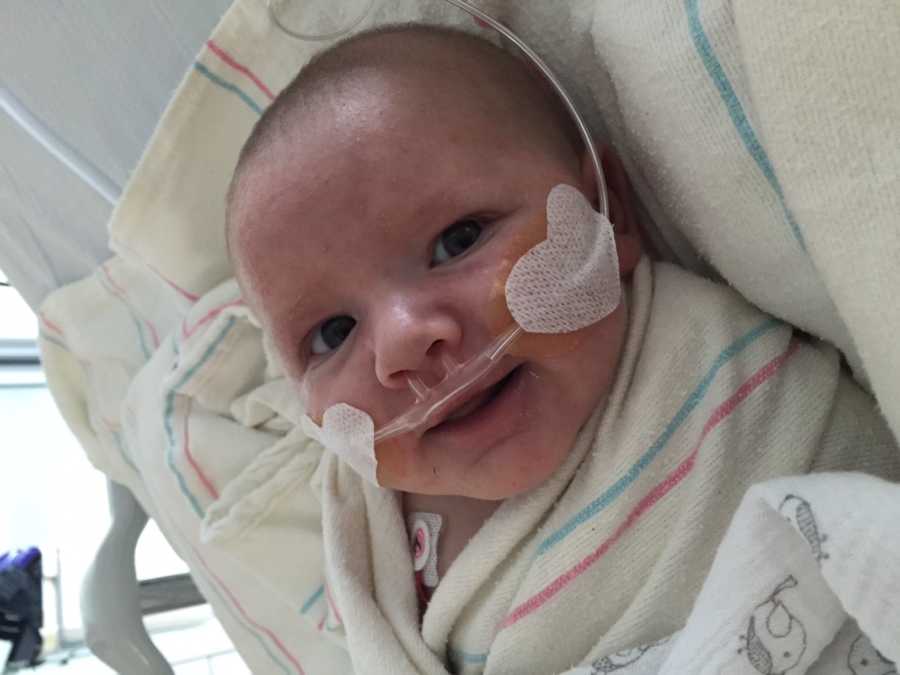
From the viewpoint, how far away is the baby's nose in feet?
2.07

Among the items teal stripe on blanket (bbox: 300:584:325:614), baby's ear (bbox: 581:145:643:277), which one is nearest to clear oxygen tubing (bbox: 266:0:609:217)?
baby's ear (bbox: 581:145:643:277)

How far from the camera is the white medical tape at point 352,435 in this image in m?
0.70

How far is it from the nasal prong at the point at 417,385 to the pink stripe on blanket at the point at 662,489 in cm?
18

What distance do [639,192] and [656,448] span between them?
9.8 inches

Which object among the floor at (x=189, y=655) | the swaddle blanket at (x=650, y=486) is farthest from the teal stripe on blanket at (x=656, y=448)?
the floor at (x=189, y=655)

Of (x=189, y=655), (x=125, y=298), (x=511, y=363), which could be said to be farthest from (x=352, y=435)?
(x=189, y=655)

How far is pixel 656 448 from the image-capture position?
69 centimetres

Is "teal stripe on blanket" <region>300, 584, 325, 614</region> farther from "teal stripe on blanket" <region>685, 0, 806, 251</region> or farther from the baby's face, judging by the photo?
"teal stripe on blanket" <region>685, 0, 806, 251</region>

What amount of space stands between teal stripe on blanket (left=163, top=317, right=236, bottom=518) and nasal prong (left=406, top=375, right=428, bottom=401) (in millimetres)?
384

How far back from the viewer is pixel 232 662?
1452 millimetres

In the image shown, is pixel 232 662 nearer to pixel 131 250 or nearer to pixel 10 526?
pixel 10 526

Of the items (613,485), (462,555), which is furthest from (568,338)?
(462,555)

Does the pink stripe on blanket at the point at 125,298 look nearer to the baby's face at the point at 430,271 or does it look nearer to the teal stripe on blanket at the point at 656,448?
the baby's face at the point at 430,271

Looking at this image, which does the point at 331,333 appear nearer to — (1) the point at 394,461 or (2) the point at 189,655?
(1) the point at 394,461
